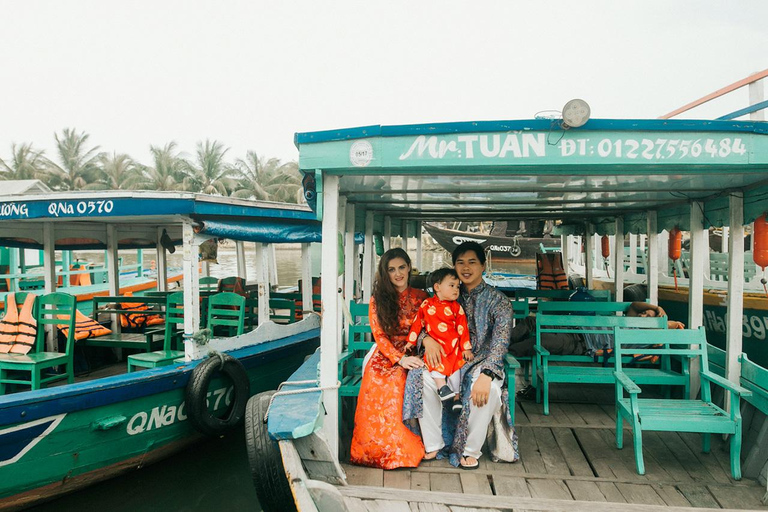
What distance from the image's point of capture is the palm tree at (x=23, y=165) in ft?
103

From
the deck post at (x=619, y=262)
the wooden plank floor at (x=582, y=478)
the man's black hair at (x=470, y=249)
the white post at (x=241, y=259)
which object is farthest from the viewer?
the white post at (x=241, y=259)

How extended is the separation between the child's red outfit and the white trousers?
154 mm

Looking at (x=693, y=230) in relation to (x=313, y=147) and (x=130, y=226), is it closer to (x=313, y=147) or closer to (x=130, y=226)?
(x=313, y=147)

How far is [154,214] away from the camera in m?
4.85

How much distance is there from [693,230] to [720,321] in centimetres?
297

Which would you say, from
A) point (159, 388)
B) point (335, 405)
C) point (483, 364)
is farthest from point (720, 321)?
→ point (159, 388)

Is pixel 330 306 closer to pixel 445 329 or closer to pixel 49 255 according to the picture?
pixel 445 329

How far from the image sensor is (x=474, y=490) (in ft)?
10.00

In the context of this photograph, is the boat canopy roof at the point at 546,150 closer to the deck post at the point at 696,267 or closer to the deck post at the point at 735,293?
the deck post at the point at 735,293

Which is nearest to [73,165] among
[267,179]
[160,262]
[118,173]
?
[118,173]

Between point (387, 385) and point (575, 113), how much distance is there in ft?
6.77

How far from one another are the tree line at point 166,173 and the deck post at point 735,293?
3147cm

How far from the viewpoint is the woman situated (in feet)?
10.8

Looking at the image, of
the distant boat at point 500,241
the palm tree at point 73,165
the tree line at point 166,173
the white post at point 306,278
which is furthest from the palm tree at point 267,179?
the white post at point 306,278
